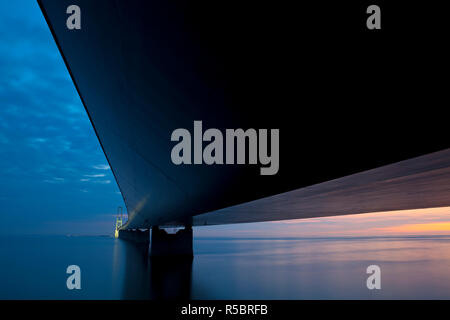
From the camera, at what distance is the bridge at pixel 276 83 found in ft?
9.90

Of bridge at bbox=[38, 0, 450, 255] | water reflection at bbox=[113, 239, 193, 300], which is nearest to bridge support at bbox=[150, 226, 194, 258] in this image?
water reflection at bbox=[113, 239, 193, 300]

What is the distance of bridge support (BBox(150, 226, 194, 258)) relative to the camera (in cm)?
2966

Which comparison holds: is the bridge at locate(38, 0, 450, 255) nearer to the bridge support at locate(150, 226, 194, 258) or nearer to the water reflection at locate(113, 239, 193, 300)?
the water reflection at locate(113, 239, 193, 300)

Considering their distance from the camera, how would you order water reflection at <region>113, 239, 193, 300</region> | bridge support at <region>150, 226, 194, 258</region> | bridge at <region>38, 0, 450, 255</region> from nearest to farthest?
bridge at <region>38, 0, 450, 255</region>, water reflection at <region>113, 239, 193, 300</region>, bridge support at <region>150, 226, 194, 258</region>

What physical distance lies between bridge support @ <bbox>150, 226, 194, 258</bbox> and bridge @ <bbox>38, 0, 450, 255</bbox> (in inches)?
959

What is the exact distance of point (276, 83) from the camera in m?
3.81

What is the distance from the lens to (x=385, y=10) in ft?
8.25

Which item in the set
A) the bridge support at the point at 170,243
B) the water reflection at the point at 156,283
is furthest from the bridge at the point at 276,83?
the bridge support at the point at 170,243

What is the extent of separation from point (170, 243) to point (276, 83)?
28.5m

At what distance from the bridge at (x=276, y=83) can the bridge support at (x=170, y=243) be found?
24.4m

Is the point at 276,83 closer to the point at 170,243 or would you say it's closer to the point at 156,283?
the point at 156,283

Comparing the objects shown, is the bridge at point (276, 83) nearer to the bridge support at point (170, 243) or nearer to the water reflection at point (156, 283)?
the water reflection at point (156, 283)

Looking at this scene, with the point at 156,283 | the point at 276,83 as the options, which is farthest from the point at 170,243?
the point at 276,83
